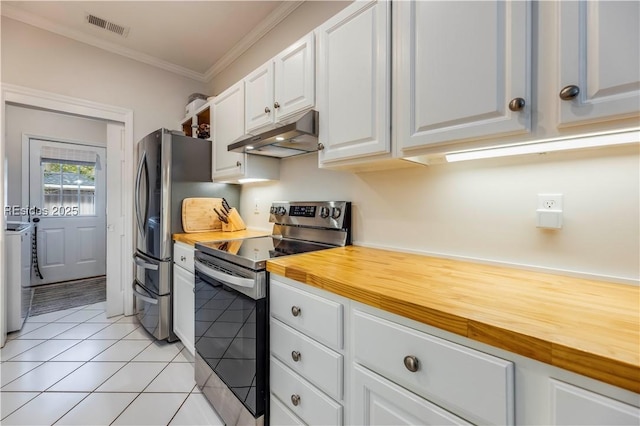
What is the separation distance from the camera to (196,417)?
1495mm

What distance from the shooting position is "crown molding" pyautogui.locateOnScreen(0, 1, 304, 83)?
7.29 feet

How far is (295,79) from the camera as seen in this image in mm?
1582

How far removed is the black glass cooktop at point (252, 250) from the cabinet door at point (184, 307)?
0.47 m

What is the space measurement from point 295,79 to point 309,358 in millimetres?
1423

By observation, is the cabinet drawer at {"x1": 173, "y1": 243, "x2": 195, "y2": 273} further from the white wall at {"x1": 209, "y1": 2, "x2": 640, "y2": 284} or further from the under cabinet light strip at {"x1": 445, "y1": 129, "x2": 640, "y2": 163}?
the under cabinet light strip at {"x1": 445, "y1": 129, "x2": 640, "y2": 163}

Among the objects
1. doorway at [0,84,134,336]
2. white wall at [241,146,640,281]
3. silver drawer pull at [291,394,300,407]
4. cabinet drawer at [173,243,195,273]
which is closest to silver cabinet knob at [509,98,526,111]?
white wall at [241,146,640,281]

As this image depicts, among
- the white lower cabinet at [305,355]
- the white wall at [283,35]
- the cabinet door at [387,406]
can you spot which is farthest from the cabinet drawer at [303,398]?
the white wall at [283,35]

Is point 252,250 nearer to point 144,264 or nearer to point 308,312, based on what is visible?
point 308,312

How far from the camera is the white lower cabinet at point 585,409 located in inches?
18.4

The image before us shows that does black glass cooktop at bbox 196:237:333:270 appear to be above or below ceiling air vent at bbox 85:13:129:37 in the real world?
below

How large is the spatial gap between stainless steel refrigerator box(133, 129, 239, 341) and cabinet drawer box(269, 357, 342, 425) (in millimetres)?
1433

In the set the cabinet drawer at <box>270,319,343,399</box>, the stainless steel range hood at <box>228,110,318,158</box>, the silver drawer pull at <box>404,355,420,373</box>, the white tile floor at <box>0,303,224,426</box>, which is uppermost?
the stainless steel range hood at <box>228,110,318,158</box>

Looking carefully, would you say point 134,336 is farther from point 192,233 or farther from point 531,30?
point 531,30

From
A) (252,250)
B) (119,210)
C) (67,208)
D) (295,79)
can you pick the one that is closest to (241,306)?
(252,250)
